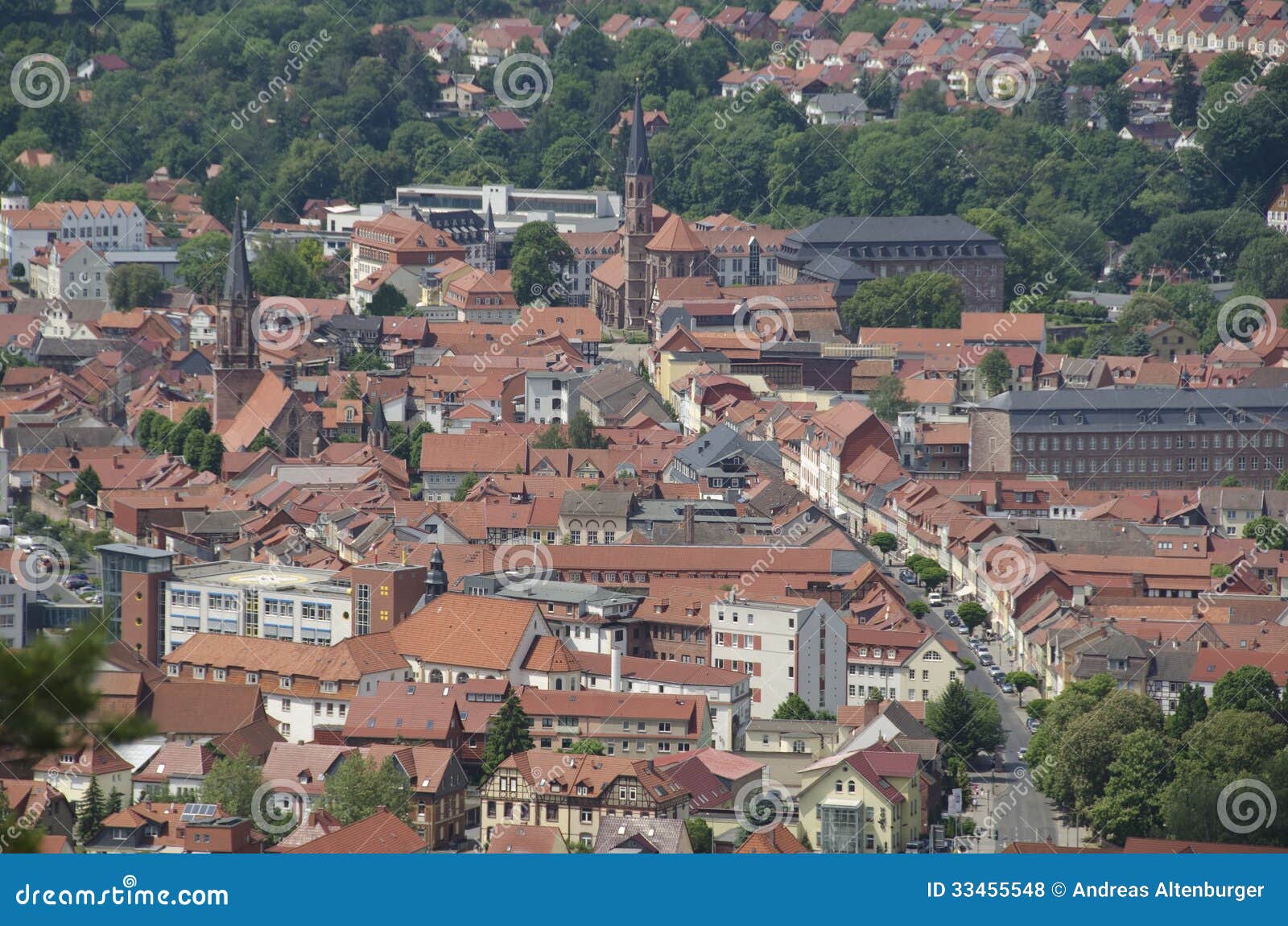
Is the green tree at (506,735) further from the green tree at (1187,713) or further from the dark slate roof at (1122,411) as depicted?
the dark slate roof at (1122,411)

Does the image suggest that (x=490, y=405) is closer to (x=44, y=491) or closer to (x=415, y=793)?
(x=44, y=491)

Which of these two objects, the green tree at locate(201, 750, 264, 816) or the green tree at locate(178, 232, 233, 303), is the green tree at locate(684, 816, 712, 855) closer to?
the green tree at locate(201, 750, 264, 816)

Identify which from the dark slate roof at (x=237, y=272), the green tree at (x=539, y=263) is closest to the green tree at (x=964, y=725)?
→ the dark slate roof at (x=237, y=272)

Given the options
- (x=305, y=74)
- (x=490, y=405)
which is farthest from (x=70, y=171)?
(x=490, y=405)

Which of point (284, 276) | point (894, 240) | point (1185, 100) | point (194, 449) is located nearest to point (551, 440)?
point (194, 449)

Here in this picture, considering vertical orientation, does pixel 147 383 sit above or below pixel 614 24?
below

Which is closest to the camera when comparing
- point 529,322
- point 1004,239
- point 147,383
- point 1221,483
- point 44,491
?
point 44,491
